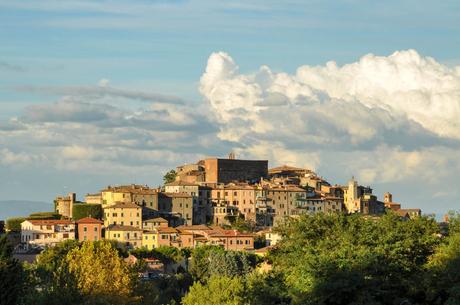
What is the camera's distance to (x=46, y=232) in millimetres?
133500

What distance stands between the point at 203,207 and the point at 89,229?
23.2 m

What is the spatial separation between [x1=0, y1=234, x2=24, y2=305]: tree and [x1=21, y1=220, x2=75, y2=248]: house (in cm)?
7323

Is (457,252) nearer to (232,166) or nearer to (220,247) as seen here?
(220,247)

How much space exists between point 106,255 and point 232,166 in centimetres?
10053

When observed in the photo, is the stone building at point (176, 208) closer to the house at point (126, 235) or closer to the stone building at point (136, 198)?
the stone building at point (136, 198)

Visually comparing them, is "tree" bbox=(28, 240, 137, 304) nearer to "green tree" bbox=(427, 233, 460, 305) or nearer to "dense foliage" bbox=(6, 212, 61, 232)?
"green tree" bbox=(427, 233, 460, 305)

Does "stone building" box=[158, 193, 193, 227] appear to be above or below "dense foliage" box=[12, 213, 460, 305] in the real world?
above

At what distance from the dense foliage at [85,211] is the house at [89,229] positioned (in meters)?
6.73

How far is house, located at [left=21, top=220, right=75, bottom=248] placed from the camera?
13262 centimetres

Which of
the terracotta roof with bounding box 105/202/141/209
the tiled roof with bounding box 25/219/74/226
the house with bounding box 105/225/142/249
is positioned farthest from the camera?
the terracotta roof with bounding box 105/202/141/209

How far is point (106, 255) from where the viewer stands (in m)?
71.2

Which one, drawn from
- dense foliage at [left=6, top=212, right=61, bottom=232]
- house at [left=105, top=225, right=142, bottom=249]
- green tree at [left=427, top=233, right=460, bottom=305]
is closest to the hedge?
dense foliage at [left=6, top=212, right=61, bottom=232]

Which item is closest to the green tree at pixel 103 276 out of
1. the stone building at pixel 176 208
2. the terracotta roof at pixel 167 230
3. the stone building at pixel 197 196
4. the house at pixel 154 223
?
the terracotta roof at pixel 167 230

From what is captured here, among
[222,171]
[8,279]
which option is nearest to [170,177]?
[222,171]
